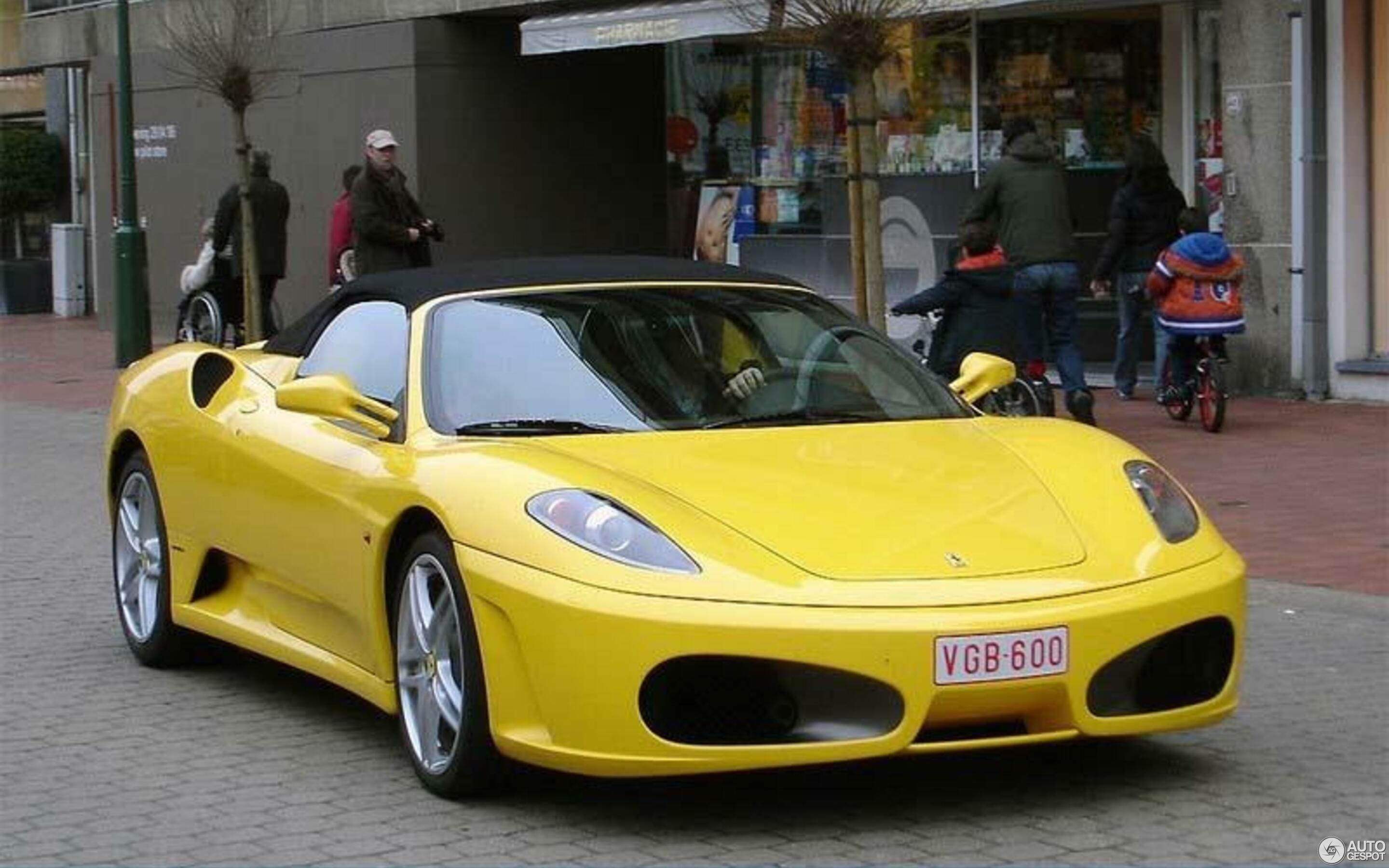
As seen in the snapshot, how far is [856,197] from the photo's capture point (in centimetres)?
1299

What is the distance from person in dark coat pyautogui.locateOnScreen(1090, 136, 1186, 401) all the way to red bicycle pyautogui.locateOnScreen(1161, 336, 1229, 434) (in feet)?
4.15

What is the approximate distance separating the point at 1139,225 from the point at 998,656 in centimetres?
1107

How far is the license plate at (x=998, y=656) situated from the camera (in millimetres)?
5402

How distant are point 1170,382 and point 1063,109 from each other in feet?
13.4

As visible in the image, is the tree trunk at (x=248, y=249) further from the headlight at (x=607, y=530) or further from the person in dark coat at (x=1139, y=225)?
the headlight at (x=607, y=530)

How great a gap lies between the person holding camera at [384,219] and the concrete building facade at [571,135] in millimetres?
4309

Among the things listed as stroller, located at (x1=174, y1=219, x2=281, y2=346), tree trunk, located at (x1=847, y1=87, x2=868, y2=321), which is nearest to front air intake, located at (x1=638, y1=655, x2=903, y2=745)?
tree trunk, located at (x1=847, y1=87, x2=868, y2=321)

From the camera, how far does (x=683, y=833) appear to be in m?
5.61

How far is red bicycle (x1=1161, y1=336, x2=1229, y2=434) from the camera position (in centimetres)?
1412

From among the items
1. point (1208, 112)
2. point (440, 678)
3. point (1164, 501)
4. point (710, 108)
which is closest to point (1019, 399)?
point (1208, 112)

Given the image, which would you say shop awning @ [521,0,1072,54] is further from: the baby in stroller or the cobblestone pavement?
the cobblestone pavement

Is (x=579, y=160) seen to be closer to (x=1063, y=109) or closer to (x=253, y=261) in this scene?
(x=253, y=261)

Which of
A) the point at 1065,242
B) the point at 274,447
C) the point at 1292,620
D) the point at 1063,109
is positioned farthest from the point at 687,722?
the point at 1063,109

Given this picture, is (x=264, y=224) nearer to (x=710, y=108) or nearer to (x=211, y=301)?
(x=211, y=301)
